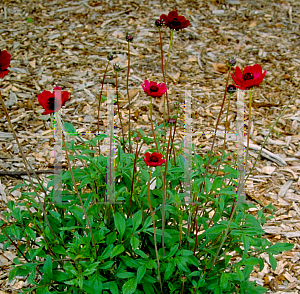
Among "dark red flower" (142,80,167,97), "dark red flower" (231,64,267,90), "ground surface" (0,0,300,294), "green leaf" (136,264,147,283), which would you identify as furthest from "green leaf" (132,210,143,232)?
"ground surface" (0,0,300,294)

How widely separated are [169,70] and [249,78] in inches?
99.2

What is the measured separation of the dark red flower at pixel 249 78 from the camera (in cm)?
117

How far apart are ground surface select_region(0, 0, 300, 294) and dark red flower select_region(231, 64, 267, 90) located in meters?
1.21

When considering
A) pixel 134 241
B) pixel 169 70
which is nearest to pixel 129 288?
pixel 134 241

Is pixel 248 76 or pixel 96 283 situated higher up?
pixel 248 76

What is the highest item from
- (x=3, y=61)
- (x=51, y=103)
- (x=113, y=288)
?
(x=3, y=61)

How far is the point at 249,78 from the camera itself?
4.07ft

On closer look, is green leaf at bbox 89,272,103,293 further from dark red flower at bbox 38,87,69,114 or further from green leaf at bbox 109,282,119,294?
dark red flower at bbox 38,87,69,114

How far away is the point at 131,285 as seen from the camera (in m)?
1.27

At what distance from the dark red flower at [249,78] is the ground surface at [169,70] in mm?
1210

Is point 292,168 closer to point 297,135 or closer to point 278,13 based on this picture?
point 297,135

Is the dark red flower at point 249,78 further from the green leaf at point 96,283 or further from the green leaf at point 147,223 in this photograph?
the green leaf at point 96,283

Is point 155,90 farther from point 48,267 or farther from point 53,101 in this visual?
point 48,267

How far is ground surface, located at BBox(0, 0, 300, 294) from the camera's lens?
2.53 m
